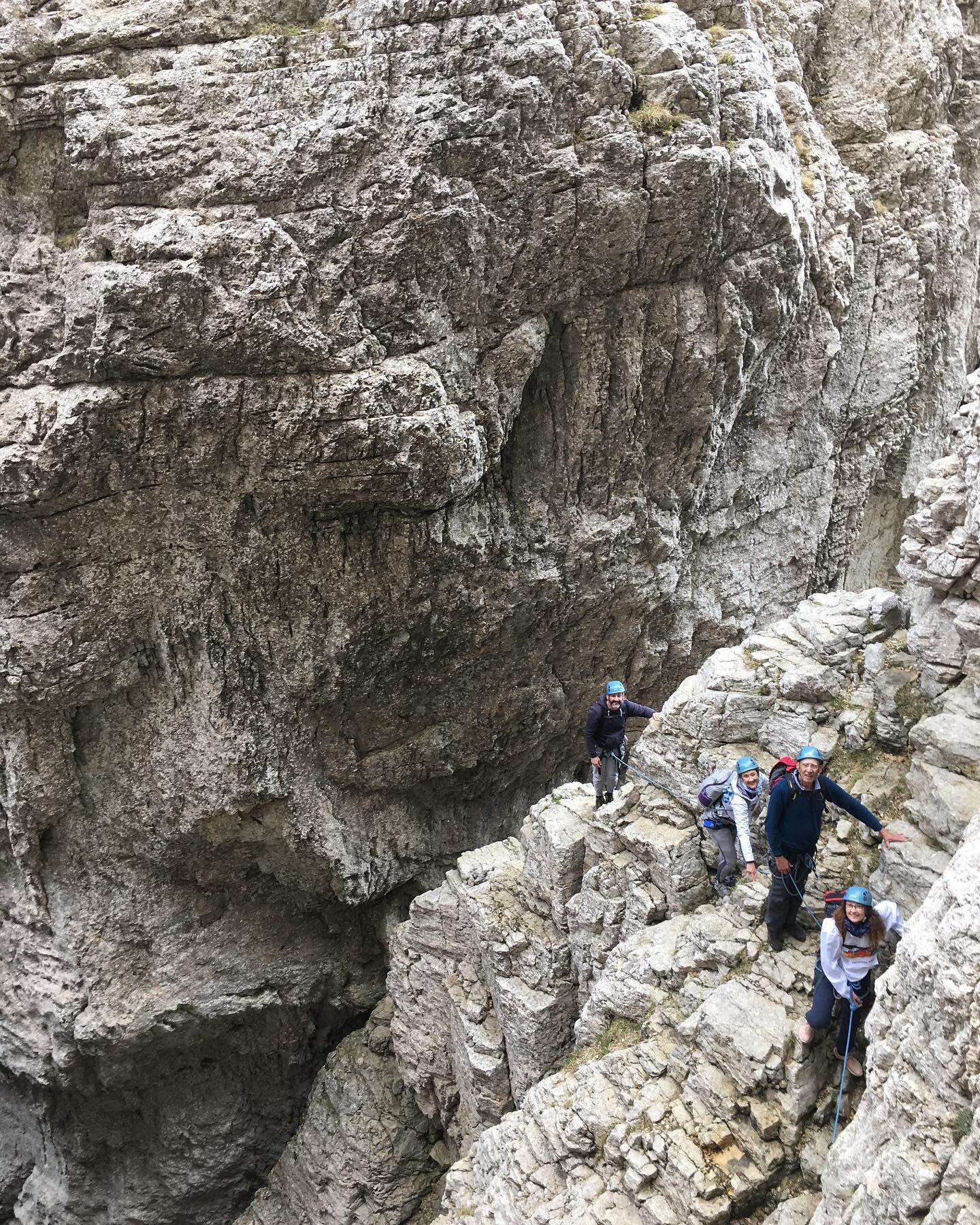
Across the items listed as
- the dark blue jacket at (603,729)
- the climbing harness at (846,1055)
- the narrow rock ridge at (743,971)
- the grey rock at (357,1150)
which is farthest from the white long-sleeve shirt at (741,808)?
the grey rock at (357,1150)

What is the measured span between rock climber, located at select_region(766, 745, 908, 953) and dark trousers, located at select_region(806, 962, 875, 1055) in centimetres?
105

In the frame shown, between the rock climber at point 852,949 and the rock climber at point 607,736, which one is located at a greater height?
the rock climber at point 852,949

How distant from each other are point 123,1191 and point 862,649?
2201cm

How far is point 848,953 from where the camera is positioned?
28.8 ft

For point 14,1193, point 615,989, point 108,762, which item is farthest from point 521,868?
point 14,1193

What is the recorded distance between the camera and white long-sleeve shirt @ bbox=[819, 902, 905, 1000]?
872 cm

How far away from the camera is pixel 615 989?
38.5ft

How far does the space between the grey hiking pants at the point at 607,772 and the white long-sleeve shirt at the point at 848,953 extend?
19.6 feet

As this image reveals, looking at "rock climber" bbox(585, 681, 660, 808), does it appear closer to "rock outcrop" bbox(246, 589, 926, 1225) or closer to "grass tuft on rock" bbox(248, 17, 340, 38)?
"rock outcrop" bbox(246, 589, 926, 1225)

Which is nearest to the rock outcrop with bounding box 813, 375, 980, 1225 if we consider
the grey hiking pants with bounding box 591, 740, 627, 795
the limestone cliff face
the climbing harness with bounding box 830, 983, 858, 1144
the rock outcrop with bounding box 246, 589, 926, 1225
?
the climbing harness with bounding box 830, 983, 858, 1144

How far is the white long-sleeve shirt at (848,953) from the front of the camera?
28.6 feet

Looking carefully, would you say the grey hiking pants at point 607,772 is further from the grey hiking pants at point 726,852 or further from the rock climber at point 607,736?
the grey hiking pants at point 726,852

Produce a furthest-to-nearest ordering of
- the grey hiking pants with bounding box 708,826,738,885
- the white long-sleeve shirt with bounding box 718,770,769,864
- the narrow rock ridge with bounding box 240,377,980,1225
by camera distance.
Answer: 1. the grey hiking pants with bounding box 708,826,738,885
2. the white long-sleeve shirt with bounding box 718,770,769,864
3. the narrow rock ridge with bounding box 240,377,980,1225

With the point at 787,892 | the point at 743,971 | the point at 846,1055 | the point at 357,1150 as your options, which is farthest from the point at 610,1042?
the point at 357,1150
